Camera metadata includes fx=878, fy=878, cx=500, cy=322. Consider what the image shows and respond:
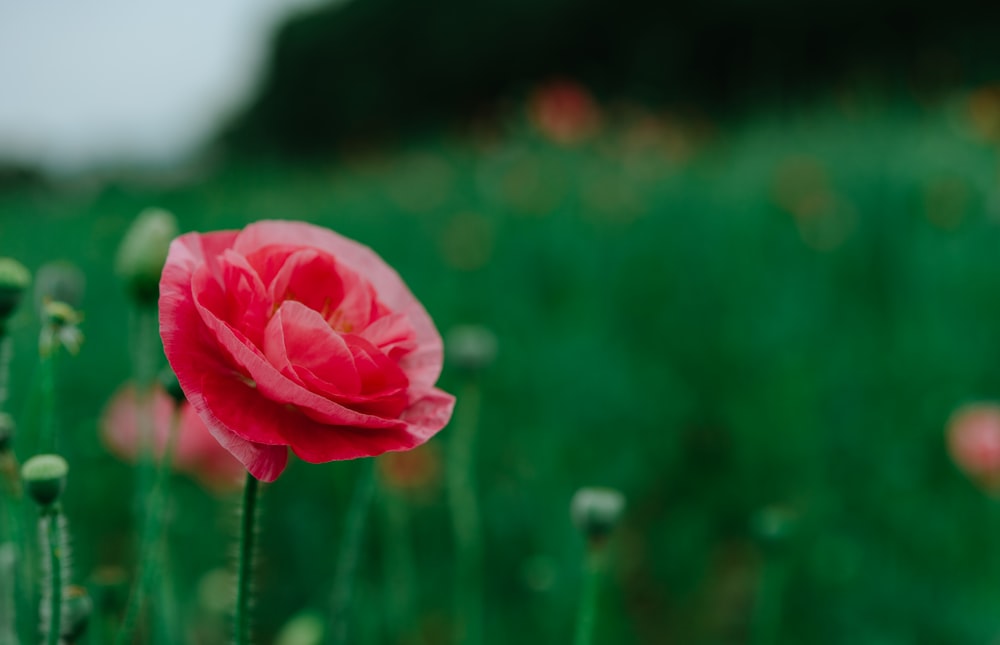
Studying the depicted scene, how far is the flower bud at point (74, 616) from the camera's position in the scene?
47cm

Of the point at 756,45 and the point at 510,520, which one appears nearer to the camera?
the point at 510,520

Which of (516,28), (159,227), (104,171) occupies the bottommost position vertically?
(104,171)

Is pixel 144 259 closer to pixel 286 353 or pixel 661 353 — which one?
pixel 286 353

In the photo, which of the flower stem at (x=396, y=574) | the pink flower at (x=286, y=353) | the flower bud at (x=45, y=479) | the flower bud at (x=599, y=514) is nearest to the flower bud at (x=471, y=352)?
the flower stem at (x=396, y=574)

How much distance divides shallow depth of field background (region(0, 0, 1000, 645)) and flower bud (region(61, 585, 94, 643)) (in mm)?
130

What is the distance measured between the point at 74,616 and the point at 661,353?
1.70 metres

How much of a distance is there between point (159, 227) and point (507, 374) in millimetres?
Result: 1298

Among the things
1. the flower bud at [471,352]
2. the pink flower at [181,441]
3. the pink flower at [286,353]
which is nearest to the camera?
the pink flower at [286,353]

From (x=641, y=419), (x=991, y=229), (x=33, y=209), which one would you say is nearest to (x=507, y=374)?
(x=641, y=419)

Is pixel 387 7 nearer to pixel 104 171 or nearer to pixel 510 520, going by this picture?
pixel 104 171

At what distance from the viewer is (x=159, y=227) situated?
0.60 meters

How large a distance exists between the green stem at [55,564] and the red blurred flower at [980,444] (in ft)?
4.03

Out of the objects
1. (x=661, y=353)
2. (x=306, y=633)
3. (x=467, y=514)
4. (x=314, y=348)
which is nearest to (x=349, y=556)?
(x=306, y=633)

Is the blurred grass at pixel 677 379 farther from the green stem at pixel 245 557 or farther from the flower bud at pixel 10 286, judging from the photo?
the green stem at pixel 245 557
